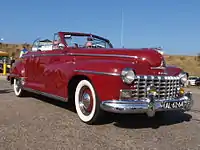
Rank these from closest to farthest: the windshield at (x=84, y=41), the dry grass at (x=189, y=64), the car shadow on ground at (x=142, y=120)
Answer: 1. the car shadow on ground at (x=142, y=120)
2. the windshield at (x=84, y=41)
3. the dry grass at (x=189, y=64)

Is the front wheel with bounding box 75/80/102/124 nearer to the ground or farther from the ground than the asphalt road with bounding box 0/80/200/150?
farther from the ground

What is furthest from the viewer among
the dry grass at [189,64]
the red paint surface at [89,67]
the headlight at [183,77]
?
the dry grass at [189,64]

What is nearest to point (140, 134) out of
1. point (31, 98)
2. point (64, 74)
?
point (64, 74)

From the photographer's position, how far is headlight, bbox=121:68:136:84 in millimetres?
A: 5145

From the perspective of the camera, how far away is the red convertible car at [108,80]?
5.17 meters

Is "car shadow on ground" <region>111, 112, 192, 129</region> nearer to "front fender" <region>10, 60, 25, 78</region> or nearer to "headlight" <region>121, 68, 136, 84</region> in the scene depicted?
"headlight" <region>121, 68, 136, 84</region>

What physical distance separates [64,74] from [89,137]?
1.87m

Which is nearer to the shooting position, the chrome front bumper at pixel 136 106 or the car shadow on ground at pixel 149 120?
the chrome front bumper at pixel 136 106

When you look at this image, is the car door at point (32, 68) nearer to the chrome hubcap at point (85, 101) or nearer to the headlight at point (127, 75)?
the chrome hubcap at point (85, 101)

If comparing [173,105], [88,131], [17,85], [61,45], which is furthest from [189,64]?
[88,131]

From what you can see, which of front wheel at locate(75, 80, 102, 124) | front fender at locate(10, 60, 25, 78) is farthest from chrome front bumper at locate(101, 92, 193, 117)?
front fender at locate(10, 60, 25, 78)

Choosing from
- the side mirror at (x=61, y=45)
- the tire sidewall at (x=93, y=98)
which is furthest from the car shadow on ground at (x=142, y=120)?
the side mirror at (x=61, y=45)

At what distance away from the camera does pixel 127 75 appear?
5.16m

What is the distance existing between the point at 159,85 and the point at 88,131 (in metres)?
1.45
